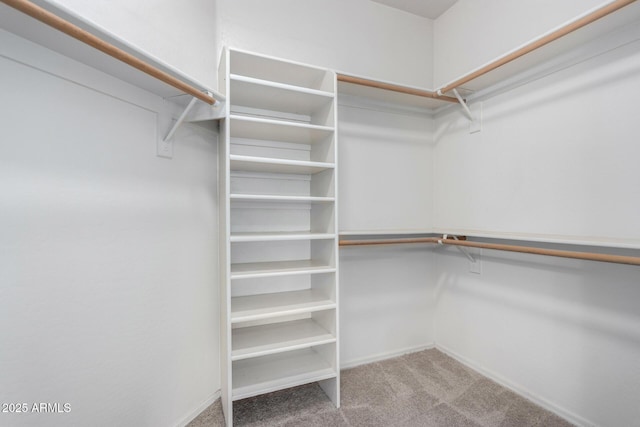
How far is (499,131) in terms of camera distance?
5.70 feet

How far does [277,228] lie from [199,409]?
1.05 meters

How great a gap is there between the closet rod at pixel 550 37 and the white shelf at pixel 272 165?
0.93 m

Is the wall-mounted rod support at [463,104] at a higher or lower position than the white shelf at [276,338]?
higher

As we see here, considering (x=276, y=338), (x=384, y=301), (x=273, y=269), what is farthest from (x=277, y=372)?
(x=384, y=301)

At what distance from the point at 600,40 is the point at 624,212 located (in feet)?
2.59

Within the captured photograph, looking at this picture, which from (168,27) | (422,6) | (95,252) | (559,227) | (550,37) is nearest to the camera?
(95,252)

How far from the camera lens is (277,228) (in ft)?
5.77

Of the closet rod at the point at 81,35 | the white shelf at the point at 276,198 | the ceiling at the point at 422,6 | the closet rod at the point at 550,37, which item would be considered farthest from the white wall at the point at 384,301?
the ceiling at the point at 422,6

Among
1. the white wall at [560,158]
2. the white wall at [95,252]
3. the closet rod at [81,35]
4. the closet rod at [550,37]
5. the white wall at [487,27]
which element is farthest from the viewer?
the white wall at [487,27]

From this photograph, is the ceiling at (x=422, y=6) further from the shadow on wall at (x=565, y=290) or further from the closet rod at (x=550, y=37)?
the shadow on wall at (x=565, y=290)

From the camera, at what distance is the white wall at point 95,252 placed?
0.89 meters

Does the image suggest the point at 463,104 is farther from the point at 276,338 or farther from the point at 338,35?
the point at 276,338

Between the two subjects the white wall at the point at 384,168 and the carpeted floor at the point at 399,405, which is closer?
the carpeted floor at the point at 399,405

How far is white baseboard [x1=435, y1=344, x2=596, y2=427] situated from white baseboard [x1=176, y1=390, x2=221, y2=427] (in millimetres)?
1618
